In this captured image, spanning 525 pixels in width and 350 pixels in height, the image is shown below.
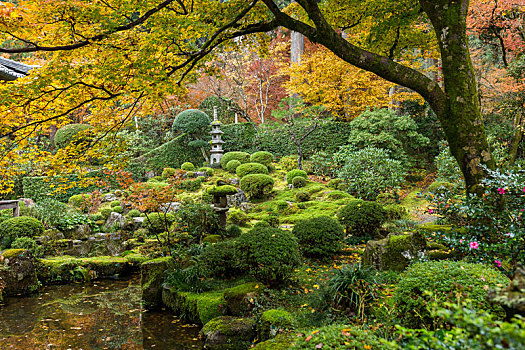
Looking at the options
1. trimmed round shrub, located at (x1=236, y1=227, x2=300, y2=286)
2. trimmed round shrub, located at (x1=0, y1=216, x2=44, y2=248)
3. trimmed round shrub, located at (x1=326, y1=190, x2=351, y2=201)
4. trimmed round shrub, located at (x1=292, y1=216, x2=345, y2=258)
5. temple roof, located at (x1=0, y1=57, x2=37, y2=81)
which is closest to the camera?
trimmed round shrub, located at (x1=236, y1=227, x2=300, y2=286)

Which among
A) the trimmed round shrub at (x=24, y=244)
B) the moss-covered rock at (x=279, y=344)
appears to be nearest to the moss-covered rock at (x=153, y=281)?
the moss-covered rock at (x=279, y=344)

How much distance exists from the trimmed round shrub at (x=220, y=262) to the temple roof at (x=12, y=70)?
13.3 ft

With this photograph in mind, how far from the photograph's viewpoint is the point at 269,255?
14.5ft

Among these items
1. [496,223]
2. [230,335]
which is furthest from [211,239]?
[496,223]

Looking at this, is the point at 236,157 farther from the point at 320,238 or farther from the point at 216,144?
the point at 320,238

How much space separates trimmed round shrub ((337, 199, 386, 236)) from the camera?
6988mm

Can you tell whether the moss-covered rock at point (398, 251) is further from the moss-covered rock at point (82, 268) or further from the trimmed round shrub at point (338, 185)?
the trimmed round shrub at point (338, 185)

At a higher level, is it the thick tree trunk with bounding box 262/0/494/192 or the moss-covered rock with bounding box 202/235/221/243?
the thick tree trunk with bounding box 262/0/494/192

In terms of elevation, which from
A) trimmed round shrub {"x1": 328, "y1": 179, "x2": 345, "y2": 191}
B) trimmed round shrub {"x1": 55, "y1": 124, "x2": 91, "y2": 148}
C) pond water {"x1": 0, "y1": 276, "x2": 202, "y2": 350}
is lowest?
pond water {"x1": 0, "y1": 276, "x2": 202, "y2": 350}

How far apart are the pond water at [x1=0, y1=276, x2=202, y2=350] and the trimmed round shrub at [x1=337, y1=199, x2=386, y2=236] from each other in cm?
397

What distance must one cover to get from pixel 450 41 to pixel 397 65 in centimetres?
64

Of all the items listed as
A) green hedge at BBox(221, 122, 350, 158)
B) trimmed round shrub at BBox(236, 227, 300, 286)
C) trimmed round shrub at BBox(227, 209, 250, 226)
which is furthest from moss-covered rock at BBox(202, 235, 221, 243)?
green hedge at BBox(221, 122, 350, 158)

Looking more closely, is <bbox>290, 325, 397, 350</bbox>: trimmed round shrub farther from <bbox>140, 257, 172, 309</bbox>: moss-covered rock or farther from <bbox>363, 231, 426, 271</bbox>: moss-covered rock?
<bbox>140, 257, 172, 309</bbox>: moss-covered rock

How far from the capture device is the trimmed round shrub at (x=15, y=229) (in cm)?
816
